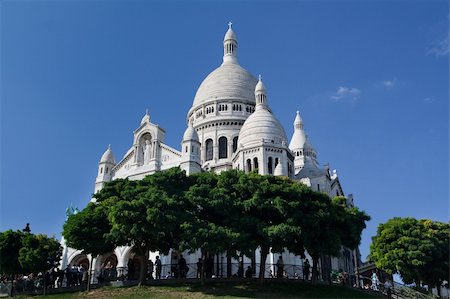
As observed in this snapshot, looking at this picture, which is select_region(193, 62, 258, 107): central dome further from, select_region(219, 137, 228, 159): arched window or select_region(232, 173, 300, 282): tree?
select_region(232, 173, 300, 282): tree

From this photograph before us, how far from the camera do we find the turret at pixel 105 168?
50969 mm

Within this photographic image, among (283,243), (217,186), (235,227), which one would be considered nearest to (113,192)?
(217,186)

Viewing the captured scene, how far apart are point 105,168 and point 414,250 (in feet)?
106

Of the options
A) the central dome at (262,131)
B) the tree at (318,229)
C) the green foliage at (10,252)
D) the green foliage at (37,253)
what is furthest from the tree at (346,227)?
the green foliage at (10,252)

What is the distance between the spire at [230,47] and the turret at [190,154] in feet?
86.4

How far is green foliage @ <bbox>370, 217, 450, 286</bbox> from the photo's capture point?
35000 mm

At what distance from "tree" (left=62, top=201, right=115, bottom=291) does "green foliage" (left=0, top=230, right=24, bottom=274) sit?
521 centimetres

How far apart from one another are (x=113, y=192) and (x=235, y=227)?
9888 mm

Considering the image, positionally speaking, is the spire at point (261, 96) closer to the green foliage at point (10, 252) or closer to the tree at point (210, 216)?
the tree at point (210, 216)

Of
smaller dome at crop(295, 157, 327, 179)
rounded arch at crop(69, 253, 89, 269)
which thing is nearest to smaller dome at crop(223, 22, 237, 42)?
smaller dome at crop(295, 157, 327, 179)

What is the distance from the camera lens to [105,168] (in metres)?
51.9

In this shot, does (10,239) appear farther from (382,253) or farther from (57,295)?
(382,253)

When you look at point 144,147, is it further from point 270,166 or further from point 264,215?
point 264,215

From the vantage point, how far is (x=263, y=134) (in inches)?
1962
